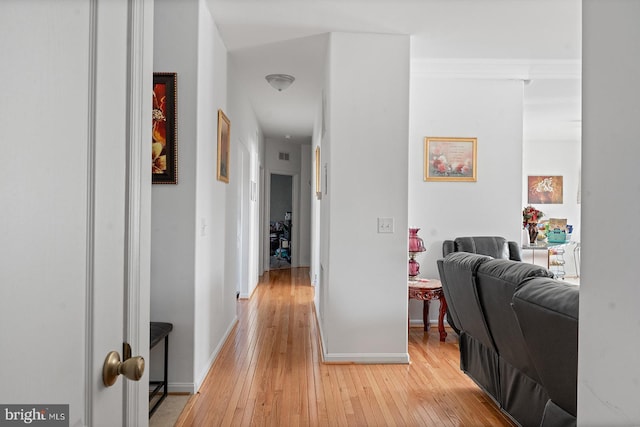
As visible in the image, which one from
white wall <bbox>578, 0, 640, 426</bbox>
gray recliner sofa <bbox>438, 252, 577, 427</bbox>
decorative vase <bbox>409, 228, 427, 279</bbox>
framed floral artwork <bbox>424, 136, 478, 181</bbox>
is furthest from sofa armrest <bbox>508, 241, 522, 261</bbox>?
white wall <bbox>578, 0, 640, 426</bbox>

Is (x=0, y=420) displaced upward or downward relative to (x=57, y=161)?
downward

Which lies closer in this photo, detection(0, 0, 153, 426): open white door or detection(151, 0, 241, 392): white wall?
detection(0, 0, 153, 426): open white door

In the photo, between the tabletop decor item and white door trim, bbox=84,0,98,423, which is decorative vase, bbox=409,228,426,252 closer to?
the tabletop decor item

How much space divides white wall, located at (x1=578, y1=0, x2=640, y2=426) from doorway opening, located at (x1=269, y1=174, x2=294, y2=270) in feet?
27.9

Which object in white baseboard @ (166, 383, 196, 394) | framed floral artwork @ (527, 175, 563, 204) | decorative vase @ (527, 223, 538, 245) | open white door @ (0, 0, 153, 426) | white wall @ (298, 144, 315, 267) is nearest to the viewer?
open white door @ (0, 0, 153, 426)

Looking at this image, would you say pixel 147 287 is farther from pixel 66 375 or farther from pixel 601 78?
pixel 601 78

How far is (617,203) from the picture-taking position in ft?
2.19

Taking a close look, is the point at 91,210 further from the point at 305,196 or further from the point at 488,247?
the point at 305,196

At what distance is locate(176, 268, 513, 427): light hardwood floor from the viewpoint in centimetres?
238

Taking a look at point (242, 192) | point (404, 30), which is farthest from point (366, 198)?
point (242, 192)

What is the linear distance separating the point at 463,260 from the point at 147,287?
1.96 m

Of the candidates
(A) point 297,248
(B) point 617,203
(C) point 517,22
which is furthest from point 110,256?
(A) point 297,248

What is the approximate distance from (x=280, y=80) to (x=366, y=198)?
74.3 inches

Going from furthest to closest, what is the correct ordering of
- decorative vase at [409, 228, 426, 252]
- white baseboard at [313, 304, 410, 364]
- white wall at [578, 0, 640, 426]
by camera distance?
decorative vase at [409, 228, 426, 252]
white baseboard at [313, 304, 410, 364]
white wall at [578, 0, 640, 426]
